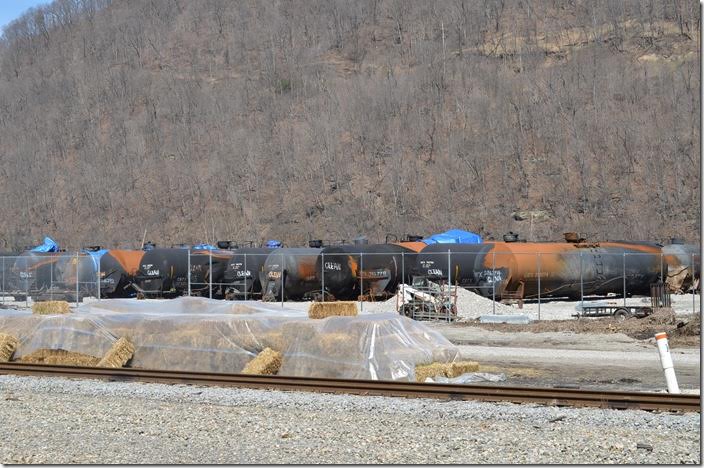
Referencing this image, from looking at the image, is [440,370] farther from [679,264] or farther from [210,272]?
[679,264]

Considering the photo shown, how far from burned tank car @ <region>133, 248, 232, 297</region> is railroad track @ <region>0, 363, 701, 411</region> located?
24.3 metres

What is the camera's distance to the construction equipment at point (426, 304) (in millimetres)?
33312

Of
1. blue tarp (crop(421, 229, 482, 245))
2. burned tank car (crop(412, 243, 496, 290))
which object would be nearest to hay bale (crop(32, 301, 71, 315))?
burned tank car (crop(412, 243, 496, 290))

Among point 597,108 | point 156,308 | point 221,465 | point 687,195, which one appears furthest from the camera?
point 597,108

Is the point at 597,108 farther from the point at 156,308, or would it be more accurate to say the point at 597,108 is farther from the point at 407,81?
the point at 156,308

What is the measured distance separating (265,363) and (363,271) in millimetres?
20941

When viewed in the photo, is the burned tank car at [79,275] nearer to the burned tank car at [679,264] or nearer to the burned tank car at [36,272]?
the burned tank car at [36,272]

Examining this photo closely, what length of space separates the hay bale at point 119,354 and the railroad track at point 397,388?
2.95 feet

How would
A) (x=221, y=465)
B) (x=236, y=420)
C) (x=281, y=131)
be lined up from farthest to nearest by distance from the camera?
(x=281, y=131) < (x=236, y=420) < (x=221, y=465)

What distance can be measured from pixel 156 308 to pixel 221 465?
12962mm

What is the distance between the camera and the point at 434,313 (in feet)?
109

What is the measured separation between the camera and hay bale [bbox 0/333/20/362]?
21.6 m

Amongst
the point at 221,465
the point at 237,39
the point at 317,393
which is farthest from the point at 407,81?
the point at 221,465

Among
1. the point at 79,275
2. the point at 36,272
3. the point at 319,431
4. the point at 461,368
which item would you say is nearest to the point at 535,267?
the point at 461,368
